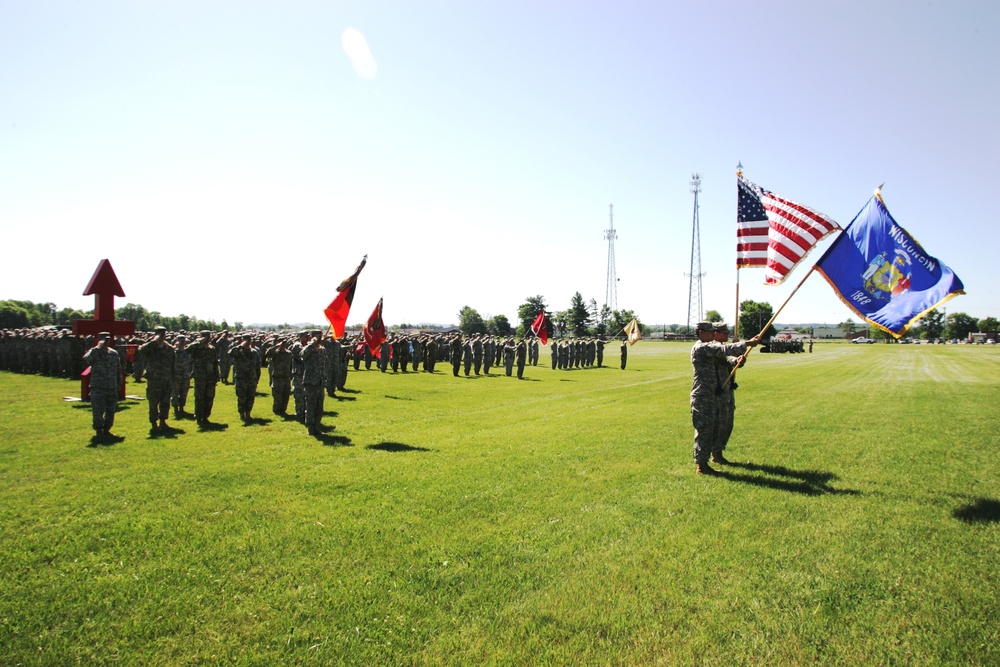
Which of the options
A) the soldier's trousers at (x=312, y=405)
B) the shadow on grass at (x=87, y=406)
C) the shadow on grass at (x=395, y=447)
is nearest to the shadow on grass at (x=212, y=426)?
the soldier's trousers at (x=312, y=405)

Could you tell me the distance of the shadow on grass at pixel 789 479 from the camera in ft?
25.4

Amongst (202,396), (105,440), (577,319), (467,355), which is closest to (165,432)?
(105,440)

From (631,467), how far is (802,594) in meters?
4.19

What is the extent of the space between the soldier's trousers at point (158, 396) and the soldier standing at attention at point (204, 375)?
2.43ft

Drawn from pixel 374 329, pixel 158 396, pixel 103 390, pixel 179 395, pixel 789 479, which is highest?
pixel 374 329

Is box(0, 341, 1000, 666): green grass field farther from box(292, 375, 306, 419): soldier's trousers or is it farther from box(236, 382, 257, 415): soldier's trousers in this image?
box(236, 382, 257, 415): soldier's trousers

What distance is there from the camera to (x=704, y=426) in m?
8.77

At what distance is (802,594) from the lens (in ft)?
15.7

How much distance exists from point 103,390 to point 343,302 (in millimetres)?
5818

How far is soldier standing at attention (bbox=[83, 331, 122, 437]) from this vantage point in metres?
11.2

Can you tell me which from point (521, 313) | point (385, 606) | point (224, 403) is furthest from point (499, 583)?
point (521, 313)

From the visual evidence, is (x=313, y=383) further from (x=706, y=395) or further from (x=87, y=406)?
(x=87, y=406)

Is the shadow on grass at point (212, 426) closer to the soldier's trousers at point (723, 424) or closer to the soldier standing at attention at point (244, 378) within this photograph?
the soldier standing at attention at point (244, 378)

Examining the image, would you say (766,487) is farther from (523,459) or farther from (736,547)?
(523,459)
